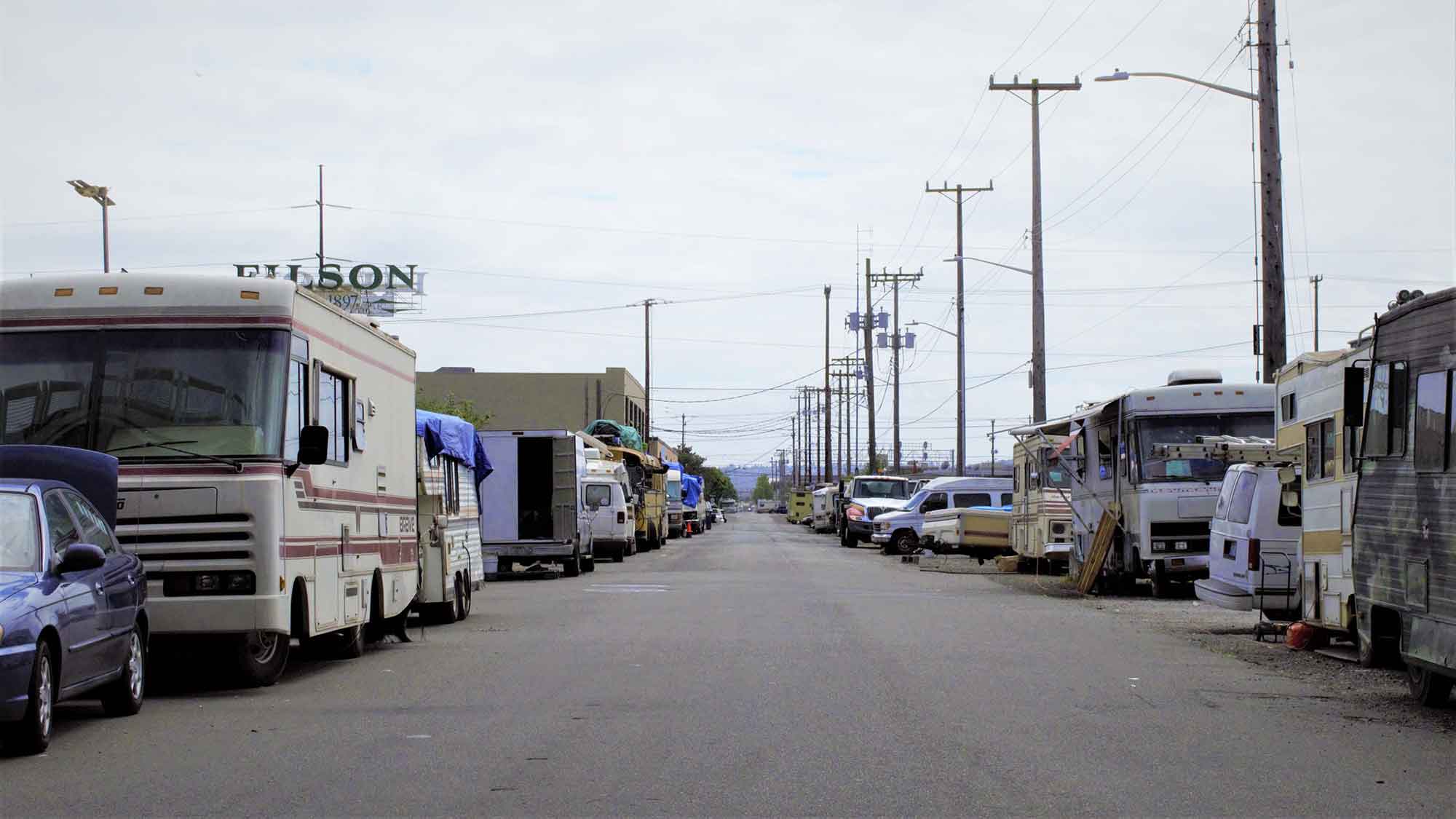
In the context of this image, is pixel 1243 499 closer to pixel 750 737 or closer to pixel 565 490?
pixel 750 737

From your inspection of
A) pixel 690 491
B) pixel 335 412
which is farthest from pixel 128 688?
pixel 690 491

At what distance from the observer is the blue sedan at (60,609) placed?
28.4ft

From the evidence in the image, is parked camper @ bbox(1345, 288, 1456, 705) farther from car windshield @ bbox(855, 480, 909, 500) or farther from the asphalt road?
car windshield @ bbox(855, 480, 909, 500)

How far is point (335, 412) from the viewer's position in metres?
13.3

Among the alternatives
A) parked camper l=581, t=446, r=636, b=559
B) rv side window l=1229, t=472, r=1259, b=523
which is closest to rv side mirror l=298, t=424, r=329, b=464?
rv side window l=1229, t=472, r=1259, b=523

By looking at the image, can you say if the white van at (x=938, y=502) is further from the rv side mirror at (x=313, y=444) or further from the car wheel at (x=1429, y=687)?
the rv side mirror at (x=313, y=444)

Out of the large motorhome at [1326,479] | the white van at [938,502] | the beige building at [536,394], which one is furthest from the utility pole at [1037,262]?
the beige building at [536,394]

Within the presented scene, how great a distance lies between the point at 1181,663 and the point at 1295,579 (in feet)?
9.26

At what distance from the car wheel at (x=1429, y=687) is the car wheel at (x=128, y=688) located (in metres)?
9.01

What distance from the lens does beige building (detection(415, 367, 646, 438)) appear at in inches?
3659

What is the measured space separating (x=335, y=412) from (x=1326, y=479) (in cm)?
901

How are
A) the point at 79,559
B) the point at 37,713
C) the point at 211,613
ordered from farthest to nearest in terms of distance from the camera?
the point at 211,613 < the point at 79,559 < the point at 37,713

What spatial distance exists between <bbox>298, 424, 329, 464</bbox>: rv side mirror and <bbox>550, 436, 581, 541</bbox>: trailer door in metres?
18.2

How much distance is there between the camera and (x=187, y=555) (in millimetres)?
11508
